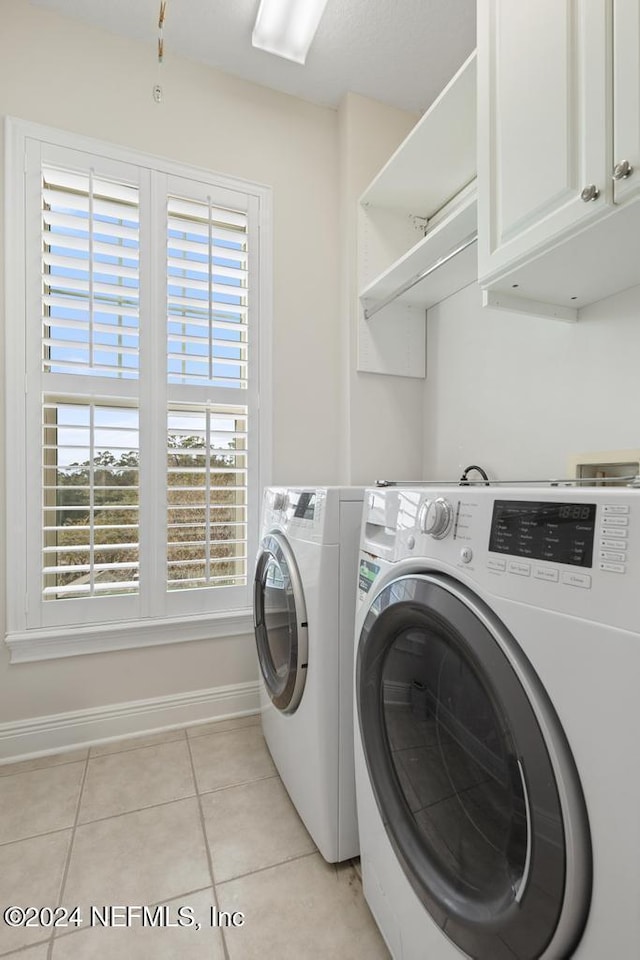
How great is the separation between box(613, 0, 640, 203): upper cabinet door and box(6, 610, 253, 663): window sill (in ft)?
6.01

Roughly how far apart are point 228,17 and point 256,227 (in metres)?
0.69

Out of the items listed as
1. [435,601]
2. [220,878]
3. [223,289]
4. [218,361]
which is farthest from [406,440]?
[220,878]

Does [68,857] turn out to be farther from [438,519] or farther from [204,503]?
[438,519]

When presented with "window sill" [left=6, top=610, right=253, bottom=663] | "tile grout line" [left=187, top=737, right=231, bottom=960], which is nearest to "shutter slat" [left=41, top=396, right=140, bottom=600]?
"window sill" [left=6, top=610, right=253, bottom=663]

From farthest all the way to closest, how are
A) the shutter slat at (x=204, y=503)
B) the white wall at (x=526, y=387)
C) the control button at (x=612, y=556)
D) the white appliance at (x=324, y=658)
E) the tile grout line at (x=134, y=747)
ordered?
the shutter slat at (x=204, y=503)
the tile grout line at (x=134, y=747)
the white wall at (x=526, y=387)
the white appliance at (x=324, y=658)
the control button at (x=612, y=556)

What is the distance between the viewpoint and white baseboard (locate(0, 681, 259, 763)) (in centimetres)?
165

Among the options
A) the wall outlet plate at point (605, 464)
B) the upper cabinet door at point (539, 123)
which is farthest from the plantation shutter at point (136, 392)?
the wall outlet plate at point (605, 464)

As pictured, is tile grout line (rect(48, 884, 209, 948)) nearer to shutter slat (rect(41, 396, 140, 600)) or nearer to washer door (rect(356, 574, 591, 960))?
washer door (rect(356, 574, 591, 960))

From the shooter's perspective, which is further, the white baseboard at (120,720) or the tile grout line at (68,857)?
the white baseboard at (120,720)

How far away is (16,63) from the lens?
1654 mm

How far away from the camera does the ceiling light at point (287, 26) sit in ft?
5.16

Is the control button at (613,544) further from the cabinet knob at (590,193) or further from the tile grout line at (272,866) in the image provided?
the tile grout line at (272,866)

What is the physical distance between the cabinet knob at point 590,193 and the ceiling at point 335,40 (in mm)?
1334

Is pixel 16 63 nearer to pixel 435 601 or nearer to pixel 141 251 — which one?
pixel 141 251
